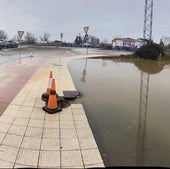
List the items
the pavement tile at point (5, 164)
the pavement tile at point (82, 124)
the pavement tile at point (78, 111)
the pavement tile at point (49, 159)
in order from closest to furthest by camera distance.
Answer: the pavement tile at point (5, 164) → the pavement tile at point (49, 159) → the pavement tile at point (82, 124) → the pavement tile at point (78, 111)

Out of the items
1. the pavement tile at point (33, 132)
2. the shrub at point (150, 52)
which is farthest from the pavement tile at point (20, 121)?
the shrub at point (150, 52)

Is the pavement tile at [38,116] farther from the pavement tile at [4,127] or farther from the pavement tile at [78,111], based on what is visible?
the pavement tile at [78,111]

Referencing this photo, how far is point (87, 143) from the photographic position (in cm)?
Answer: 572

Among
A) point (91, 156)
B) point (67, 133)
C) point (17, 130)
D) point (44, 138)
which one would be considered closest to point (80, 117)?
point (67, 133)

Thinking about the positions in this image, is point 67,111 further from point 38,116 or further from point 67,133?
point 67,133

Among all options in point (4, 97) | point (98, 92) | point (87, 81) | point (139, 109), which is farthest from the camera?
point (87, 81)

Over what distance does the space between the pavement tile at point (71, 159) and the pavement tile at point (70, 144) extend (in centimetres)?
18

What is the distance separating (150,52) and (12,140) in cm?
2998

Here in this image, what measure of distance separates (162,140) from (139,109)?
2.59 metres

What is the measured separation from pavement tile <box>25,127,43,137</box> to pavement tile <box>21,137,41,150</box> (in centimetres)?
19

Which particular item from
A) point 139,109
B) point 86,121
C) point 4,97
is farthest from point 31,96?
point 139,109

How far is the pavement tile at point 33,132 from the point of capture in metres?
6.03

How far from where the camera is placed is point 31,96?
962 centimetres

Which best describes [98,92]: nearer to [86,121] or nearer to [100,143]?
[86,121]
